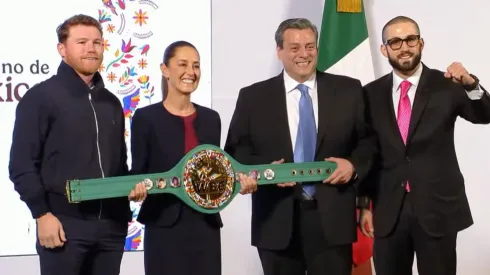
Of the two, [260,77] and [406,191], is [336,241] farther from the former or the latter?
[260,77]

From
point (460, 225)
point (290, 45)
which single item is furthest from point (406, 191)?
point (290, 45)

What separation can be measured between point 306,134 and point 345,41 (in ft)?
4.33

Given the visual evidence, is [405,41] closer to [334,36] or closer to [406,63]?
[406,63]

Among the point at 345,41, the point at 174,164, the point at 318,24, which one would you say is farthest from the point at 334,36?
the point at 174,164

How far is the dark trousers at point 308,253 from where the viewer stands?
2416 mm

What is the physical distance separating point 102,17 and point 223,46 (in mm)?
703

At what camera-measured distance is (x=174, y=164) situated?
240 centimetres

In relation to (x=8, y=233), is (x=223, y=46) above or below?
above

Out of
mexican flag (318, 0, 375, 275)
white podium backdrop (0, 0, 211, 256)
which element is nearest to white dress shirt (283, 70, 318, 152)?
mexican flag (318, 0, 375, 275)

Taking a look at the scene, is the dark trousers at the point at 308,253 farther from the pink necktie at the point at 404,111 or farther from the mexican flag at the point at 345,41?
the mexican flag at the point at 345,41

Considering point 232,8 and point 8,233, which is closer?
point 8,233

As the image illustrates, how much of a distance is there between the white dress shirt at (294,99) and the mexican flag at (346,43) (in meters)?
1.10

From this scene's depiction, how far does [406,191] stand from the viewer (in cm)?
251

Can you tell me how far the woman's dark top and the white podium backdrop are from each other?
1.20 metres
